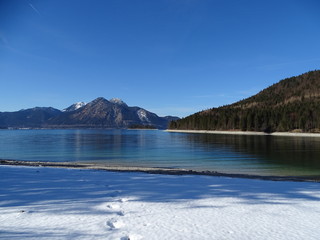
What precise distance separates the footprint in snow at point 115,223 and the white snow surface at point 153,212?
3cm

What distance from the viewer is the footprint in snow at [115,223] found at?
7650mm

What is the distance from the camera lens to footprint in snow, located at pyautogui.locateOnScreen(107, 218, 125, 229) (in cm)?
765

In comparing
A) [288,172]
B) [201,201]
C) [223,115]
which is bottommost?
[288,172]

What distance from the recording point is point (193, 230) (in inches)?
295

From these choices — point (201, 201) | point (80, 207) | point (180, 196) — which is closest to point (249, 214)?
point (201, 201)

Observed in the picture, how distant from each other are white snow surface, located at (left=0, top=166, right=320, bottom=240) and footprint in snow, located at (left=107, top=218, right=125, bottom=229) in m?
0.03

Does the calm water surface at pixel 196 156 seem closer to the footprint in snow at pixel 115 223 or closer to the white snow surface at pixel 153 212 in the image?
the white snow surface at pixel 153 212

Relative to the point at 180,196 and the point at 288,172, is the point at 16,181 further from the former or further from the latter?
the point at 288,172

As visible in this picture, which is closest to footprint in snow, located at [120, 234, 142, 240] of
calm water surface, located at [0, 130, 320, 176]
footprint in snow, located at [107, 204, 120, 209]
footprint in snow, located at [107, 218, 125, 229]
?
footprint in snow, located at [107, 218, 125, 229]

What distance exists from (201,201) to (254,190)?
433 cm

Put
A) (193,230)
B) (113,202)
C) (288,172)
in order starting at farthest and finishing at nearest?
(288,172), (113,202), (193,230)

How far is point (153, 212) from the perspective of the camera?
29.8 ft

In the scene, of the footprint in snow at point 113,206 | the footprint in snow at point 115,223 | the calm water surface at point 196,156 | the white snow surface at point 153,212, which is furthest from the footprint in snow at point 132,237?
the calm water surface at point 196,156

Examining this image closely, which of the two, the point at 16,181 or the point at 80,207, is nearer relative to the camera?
the point at 80,207
